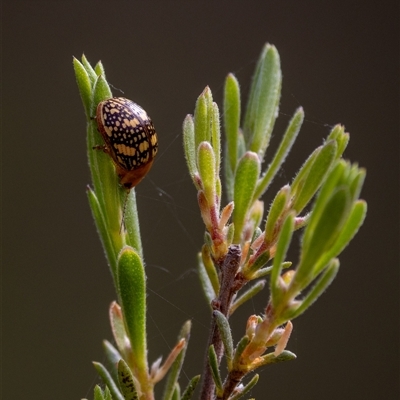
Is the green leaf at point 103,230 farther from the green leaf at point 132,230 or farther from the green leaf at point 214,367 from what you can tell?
the green leaf at point 214,367

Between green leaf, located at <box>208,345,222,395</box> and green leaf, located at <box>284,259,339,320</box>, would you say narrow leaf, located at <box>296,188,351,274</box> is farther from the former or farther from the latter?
green leaf, located at <box>208,345,222,395</box>

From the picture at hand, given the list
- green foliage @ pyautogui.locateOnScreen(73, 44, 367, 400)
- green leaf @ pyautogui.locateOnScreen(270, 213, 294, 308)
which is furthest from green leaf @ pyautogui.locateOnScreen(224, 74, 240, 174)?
green leaf @ pyautogui.locateOnScreen(270, 213, 294, 308)

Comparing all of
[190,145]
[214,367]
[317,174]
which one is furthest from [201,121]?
[214,367]

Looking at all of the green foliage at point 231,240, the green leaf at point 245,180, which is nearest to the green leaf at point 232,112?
the green foliage at point 231,240

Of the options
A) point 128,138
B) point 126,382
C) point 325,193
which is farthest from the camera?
point 128,138

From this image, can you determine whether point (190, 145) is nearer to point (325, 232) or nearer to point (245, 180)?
point (245, 180)

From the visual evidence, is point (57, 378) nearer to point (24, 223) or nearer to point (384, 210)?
point (24, 223)
